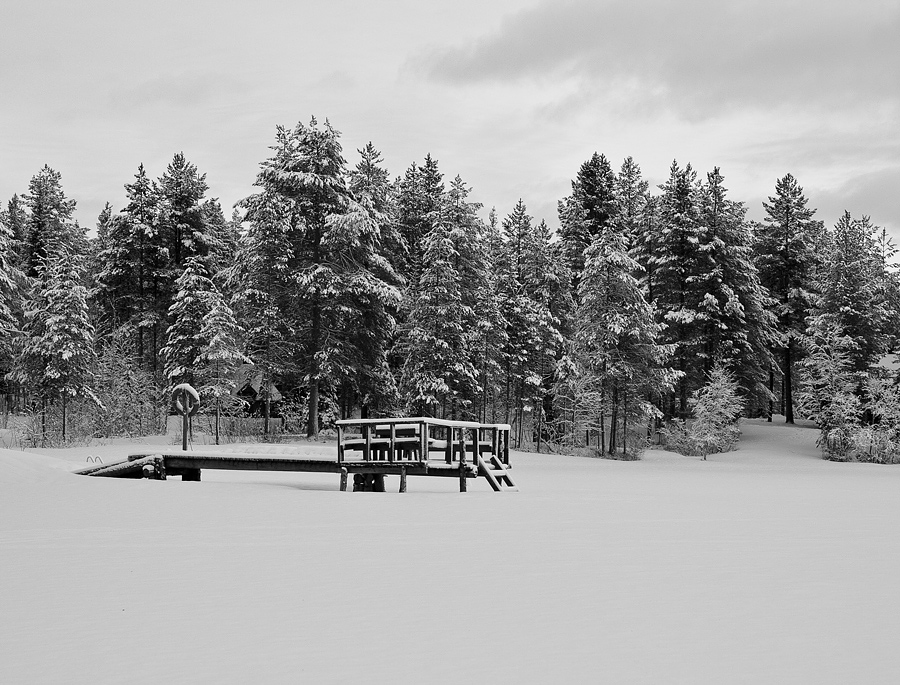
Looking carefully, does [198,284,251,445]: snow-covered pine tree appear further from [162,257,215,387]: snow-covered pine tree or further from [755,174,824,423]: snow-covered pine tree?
[755,174,824,423]: snow-covered pine tree

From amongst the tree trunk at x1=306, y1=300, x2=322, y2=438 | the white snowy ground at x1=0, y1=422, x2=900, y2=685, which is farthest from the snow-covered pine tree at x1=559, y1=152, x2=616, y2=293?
the white snowy ground at x1=0, y1=422, x2=900, y2=685

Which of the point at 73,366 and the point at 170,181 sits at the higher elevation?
the point at 170,181

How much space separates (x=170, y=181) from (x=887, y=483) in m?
36.6

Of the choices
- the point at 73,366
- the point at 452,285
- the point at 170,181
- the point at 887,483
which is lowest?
the point at 887,483

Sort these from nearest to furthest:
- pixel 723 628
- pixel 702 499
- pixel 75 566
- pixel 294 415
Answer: pixel 723 628 → pixel 75 566 → pixel 702 499 → pixel 294 415

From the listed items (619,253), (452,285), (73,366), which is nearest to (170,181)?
(73,366)

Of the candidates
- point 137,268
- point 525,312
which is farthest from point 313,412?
point 137,268

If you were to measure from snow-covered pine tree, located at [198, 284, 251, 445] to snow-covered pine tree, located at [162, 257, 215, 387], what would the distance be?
59cm

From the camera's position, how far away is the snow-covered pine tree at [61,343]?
112ft

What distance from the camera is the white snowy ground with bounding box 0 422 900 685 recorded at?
5102mm

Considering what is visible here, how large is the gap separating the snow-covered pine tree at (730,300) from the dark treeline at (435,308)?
0.12 meters

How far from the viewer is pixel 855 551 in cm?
918

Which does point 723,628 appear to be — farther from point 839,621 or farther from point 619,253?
point 619,253

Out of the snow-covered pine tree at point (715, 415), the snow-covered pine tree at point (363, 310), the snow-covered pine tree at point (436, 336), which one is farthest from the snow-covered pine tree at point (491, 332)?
the snow-covered pine tree at point (715, 415)
